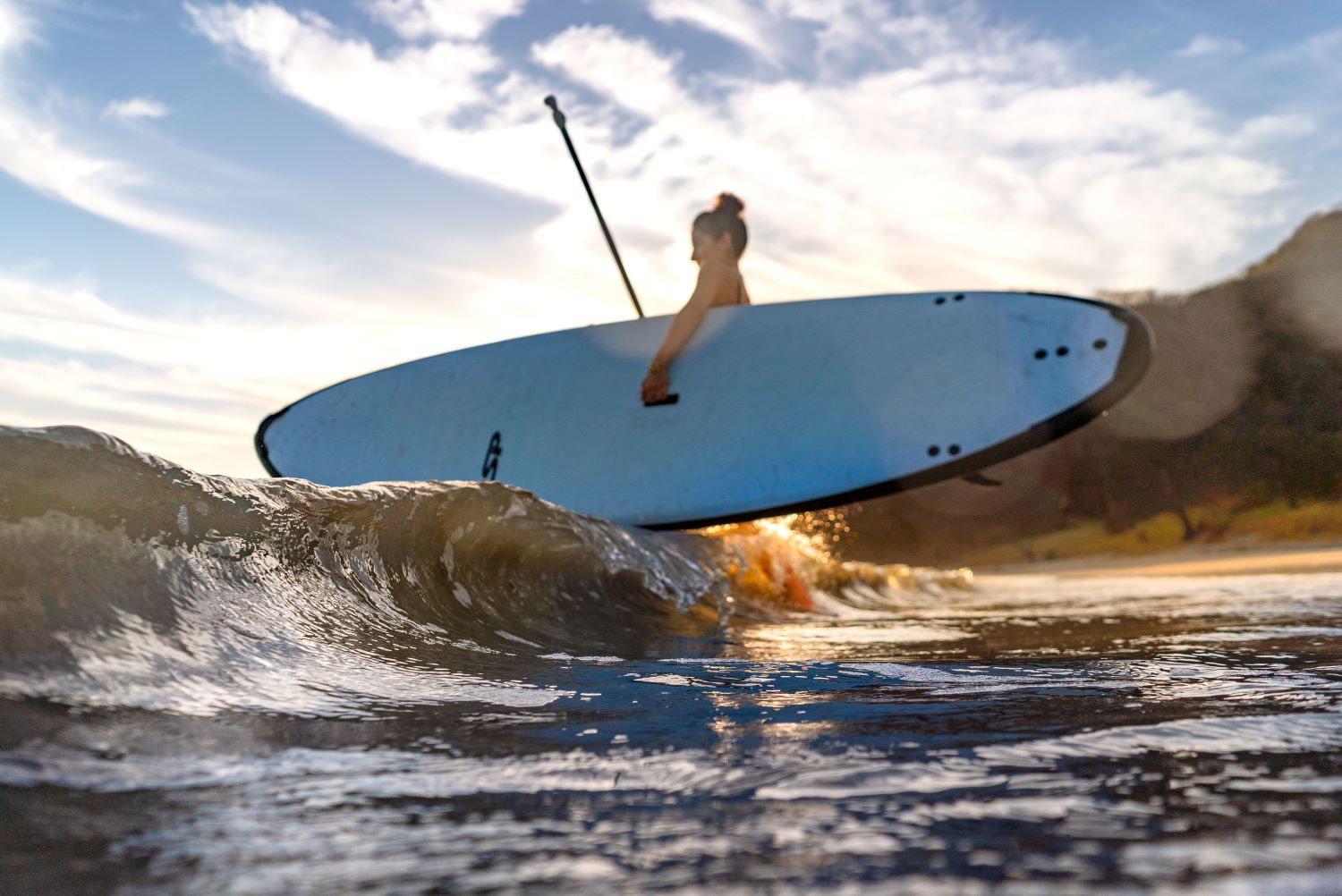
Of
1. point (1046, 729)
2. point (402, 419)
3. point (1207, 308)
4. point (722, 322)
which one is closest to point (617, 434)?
point (722, 322)

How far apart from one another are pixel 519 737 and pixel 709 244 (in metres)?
3.96

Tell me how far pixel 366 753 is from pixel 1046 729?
2.04 ft

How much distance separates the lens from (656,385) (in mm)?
4531

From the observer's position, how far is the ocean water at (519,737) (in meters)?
0.55

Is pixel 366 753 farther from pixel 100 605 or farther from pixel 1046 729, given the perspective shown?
pixel 1046 729

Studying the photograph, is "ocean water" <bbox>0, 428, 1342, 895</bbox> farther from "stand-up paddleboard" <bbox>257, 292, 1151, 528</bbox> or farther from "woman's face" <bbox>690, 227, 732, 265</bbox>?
"woman's face" <bbox>690, 227, 732, 265</bbox>

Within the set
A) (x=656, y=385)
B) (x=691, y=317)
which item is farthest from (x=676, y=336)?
(x=656, y=385)

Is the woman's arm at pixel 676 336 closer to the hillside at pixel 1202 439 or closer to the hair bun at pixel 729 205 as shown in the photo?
the hair bun at pixel 729 205

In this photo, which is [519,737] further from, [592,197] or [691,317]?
[592,197]

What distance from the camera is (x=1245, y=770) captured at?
73 centimetres

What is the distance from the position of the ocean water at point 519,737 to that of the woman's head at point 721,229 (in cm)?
284

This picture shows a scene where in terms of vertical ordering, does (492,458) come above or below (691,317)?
below

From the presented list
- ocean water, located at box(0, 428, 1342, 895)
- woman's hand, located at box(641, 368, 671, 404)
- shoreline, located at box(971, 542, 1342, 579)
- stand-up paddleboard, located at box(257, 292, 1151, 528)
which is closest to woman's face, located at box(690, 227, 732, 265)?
stand-up paddleboard, located at box(257, 292, 1151, 528)

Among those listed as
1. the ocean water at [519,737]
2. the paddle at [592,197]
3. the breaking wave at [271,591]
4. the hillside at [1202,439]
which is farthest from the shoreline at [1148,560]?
the ocean water at [519,737]
